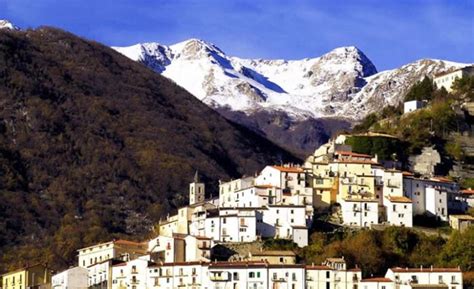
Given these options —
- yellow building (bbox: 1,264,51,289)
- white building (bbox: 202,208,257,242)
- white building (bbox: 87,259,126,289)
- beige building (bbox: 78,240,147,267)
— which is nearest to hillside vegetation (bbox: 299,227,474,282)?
white building (bbox: 202,208,257,242)

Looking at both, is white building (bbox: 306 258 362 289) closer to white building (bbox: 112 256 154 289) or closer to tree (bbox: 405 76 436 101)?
white building (bbox: 112 256 154 289)

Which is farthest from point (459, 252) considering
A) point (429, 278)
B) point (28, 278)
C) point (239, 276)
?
point (28, 278)

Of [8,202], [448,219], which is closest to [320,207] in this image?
[448,219]

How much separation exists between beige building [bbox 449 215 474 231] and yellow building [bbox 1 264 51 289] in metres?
29.5

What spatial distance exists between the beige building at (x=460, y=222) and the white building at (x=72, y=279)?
1043 inches

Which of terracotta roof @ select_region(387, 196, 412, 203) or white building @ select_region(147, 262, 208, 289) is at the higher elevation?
terracotta roof @ select_region(387, 196, 412, 203)

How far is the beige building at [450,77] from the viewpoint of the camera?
396ft

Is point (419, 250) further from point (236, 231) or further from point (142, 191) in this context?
point (142, 191)

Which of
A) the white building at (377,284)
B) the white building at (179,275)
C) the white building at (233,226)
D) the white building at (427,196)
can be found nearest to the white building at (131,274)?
the white building at (179,275)

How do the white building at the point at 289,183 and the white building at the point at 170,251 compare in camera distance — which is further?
the white building at the point at 289,183

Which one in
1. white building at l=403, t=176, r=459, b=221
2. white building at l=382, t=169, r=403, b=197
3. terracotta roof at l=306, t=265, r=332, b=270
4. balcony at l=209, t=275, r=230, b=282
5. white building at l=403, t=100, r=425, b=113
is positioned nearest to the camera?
balcony at l=209, t=275, r=230, b=282

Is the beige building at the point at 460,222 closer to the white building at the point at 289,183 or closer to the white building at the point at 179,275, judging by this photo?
the white building at the point at 289,183

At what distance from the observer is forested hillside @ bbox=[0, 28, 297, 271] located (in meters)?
134

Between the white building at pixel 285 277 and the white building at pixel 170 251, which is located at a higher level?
the white building at pixel 170 251
